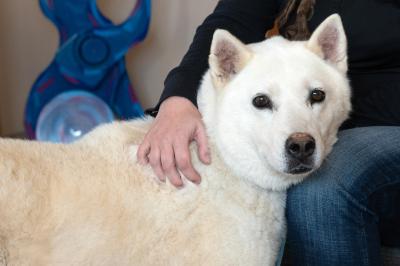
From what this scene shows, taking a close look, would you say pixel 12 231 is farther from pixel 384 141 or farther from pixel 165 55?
pixel 165 55

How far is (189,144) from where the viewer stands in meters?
1.21

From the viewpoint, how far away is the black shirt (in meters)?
1.31

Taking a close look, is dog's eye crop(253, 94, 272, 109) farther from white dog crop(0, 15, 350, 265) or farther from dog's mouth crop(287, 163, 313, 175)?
dog's mouth crop(287, 163, 313, 175)

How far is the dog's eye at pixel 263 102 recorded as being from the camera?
1.14 meters

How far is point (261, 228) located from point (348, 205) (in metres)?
0.20

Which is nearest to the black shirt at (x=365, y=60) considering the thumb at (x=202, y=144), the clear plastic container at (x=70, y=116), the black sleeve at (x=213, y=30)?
the black sleeve at (x=213, y=30)

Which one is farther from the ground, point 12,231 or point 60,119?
point 12,231

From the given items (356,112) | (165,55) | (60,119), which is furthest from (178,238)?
(165,55)

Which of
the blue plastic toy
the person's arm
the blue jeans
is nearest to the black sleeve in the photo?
the person's arm

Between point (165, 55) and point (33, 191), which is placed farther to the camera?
point (165, 55)

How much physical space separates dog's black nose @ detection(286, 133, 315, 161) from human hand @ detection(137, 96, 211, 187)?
0.21 metres

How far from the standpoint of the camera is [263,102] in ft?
3.76

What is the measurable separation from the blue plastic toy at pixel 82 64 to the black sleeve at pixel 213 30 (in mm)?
977

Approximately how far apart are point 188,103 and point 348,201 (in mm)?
441
